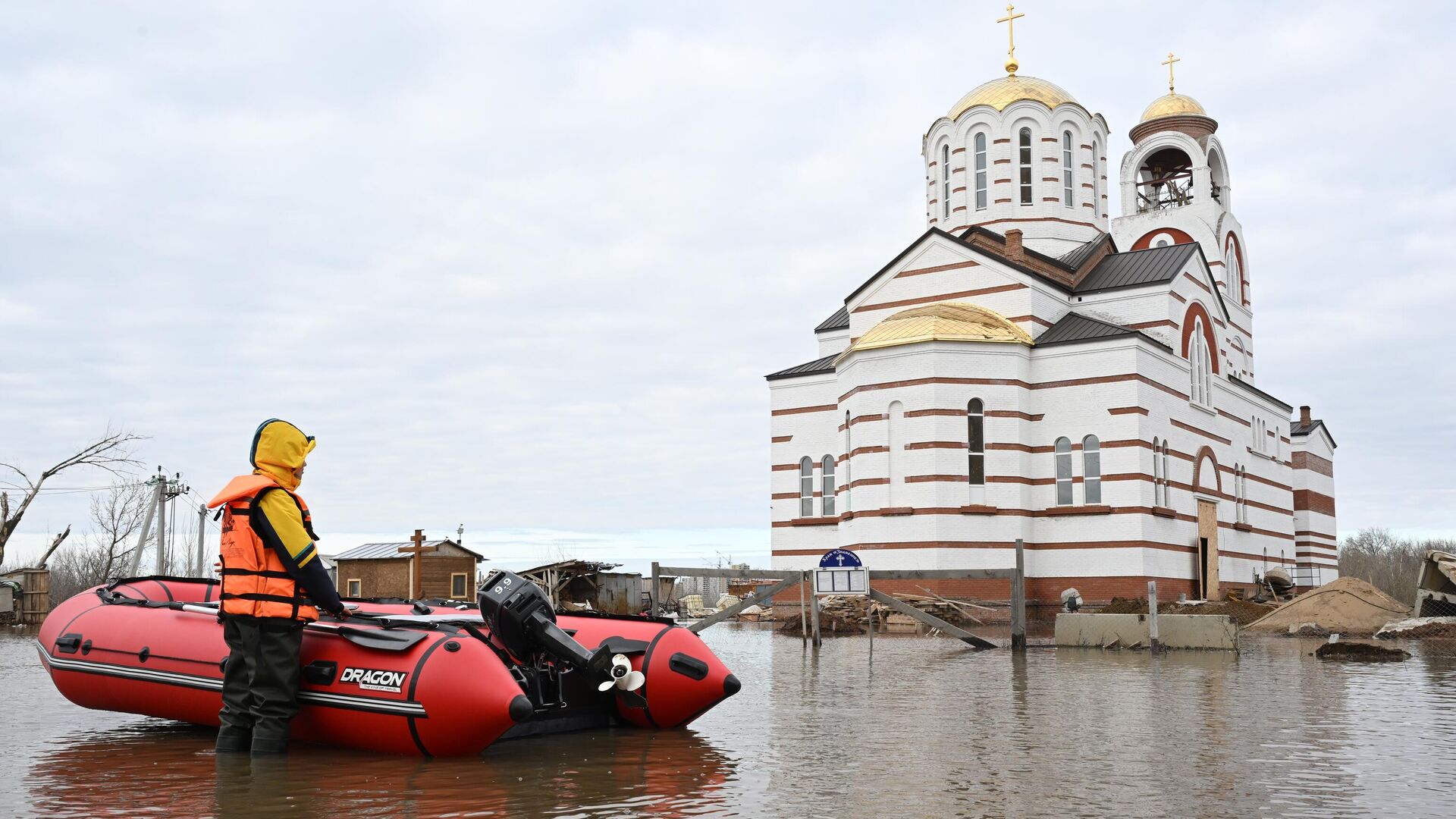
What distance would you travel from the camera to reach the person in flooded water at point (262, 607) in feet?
28.0

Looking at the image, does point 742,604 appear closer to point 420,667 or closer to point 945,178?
point 420,667

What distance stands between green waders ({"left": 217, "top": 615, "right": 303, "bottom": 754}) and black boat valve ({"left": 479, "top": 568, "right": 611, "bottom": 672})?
1.40 meters

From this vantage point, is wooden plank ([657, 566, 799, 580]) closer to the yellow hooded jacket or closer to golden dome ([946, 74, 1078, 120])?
the yellow hooded jacket

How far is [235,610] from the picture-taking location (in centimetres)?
849

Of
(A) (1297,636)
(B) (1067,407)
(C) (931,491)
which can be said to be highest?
(B) (1067,407)

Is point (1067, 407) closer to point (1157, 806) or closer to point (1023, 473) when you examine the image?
point (1023, 473)

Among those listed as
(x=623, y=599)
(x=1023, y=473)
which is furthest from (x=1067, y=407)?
(x=623, y=599)

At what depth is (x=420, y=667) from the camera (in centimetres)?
843

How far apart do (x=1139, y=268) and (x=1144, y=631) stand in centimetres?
1877

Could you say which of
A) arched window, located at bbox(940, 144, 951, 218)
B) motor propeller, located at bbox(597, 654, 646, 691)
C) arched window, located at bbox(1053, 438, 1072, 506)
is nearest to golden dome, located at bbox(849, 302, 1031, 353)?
arched window, located at bbox(1053, 438, 1072, 506)

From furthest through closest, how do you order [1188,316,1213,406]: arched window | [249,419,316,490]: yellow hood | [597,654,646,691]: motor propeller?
[1188,316,1213,406]: arched window → [597,654,646,691]: motor propeller → [249,419,316,490]: yellow hood

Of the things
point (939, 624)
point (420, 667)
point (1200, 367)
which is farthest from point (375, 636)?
point (1200, 367)

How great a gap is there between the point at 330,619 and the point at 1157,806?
6045 millimetres

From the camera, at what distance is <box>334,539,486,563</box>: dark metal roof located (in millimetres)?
38219
